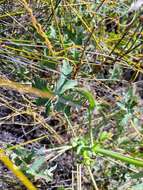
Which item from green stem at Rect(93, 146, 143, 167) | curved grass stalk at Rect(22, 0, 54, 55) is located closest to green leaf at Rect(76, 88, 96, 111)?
green stem at Rect(93, 146, 143, 167)

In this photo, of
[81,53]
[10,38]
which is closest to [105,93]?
[81,53]

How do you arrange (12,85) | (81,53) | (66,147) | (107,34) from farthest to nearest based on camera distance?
1. (107,34)
2. (81,53)
3. (66,147)
4. (12,85)

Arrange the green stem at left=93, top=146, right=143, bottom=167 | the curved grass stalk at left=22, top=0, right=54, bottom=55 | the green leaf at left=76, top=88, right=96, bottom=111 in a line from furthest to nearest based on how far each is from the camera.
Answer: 1. the curved grass stalk at left=22, top=0, right=54, bottom=55
2. the green leaf at left=76, top=88, right=96, bottom=111
3. the green stem at left=93, top=146, right=143, bottom=167

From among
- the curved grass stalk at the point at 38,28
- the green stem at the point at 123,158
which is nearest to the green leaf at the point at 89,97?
the green stem at the point at 123,158

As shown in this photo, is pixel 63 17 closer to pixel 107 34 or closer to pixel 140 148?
pixel 107 34

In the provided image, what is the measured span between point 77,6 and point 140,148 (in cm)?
63

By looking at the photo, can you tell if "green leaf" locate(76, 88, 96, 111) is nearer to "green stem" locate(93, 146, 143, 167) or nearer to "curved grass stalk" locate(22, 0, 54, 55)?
"green stem" locate(93, 146, 143, 167)

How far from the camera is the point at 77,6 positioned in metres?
1.60

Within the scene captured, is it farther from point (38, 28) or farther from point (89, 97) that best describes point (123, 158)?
point (38, 28)

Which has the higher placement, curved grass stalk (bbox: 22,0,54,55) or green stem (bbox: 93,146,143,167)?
curved grass stalk (bbox: 22,0,54,55)

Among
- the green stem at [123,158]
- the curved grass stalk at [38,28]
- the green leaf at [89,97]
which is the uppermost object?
the curved grass stalk at [38,28]

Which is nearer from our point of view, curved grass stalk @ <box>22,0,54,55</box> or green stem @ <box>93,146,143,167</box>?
green stem @ <box>93,146,143,167</box>

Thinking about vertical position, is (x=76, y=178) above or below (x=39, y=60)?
below

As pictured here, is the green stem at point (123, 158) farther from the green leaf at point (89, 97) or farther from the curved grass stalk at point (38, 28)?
the curved grass stalk at point (38, 28)
